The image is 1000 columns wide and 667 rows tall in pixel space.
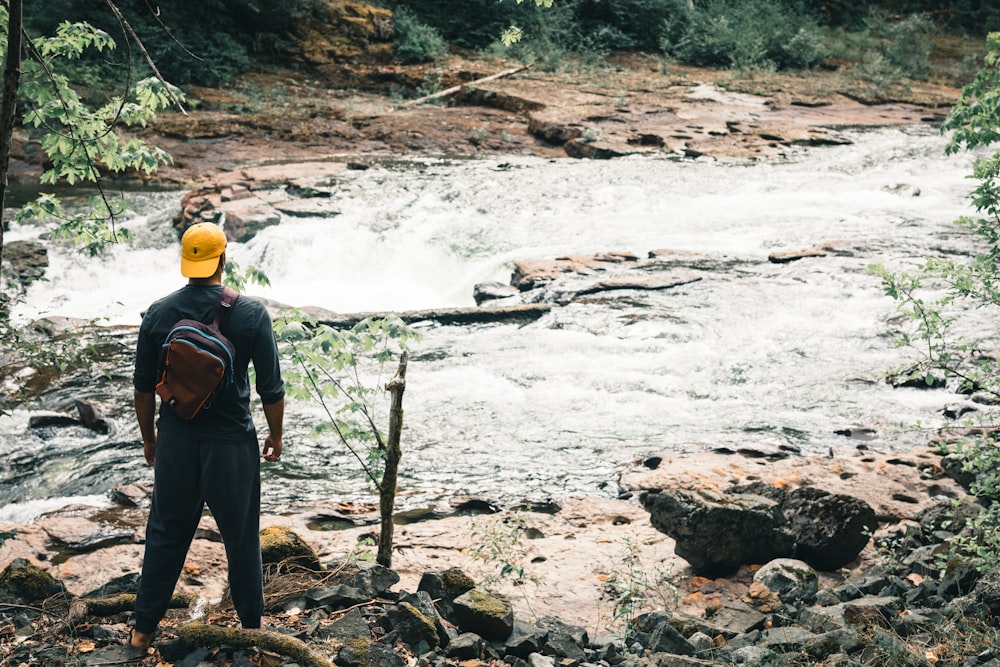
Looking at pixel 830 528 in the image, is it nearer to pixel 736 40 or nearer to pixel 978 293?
pixel 978 293

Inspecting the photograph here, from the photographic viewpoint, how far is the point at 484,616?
4215 millimetres

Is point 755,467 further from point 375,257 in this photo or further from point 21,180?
point 21,180

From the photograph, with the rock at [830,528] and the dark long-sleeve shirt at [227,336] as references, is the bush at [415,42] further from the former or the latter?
the dark long-sleeve shirt at [227,336]

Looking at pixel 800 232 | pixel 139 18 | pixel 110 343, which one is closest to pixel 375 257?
pixel 110 343

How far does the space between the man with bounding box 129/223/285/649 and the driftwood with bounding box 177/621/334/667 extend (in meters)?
0.16

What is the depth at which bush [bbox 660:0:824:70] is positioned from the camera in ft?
87.0

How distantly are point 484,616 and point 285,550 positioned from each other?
45.9 inches

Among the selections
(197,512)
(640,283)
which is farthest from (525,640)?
(640,283)

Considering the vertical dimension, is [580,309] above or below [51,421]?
above

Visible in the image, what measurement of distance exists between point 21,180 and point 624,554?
14.3 metres

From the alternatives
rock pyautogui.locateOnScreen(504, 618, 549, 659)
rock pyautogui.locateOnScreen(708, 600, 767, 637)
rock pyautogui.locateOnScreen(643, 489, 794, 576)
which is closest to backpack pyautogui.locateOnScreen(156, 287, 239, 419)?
rock pyautogui.locateOnScreen(504, 618, 549, 659)

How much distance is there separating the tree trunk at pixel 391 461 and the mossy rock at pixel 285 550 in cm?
39

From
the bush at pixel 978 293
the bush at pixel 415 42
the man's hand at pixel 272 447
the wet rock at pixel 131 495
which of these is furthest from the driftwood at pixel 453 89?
the man's hand at pixel 272 447

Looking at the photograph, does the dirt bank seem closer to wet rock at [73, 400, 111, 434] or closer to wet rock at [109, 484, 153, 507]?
wet rock at [73, 400, 111, 434]
